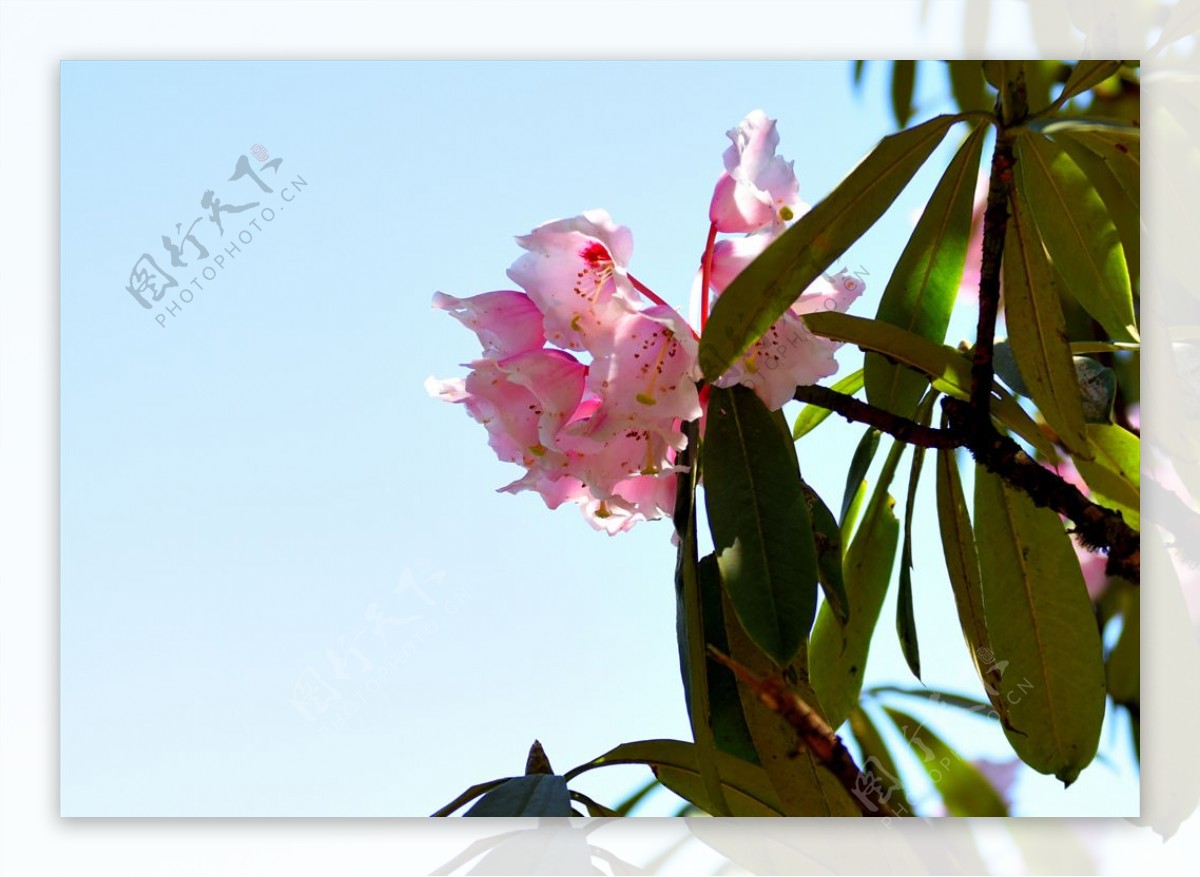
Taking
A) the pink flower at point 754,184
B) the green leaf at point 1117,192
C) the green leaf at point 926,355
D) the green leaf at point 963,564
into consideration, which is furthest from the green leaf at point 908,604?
the pink flower at point 754,184

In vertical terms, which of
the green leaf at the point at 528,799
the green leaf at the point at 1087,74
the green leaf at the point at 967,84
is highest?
the green leaf at the point at 967,84

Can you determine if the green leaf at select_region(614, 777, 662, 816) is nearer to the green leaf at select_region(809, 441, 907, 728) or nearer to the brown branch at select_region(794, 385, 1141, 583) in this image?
the green leaf at select_region(809, 441, 907, 728)

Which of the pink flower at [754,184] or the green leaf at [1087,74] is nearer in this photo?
the pink flower at [754,184]

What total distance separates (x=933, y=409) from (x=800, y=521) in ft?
1.02

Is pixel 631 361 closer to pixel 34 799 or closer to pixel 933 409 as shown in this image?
pixel 933 409

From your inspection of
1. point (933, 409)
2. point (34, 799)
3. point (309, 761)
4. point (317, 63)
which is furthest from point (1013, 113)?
point (34, 799)

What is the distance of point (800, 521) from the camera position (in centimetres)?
106

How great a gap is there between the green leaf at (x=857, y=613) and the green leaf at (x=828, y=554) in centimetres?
17

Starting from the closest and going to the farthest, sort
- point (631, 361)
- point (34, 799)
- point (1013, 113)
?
1. point (631, 361)
2. point (1013, 113)
3. point (34, 799)

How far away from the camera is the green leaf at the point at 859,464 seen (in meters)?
1.28

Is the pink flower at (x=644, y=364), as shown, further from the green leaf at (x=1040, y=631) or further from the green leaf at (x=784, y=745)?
the green leaf at (x=1040, y=631)

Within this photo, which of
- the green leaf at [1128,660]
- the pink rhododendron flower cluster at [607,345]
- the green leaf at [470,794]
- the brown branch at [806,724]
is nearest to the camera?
the brown branch at [806,724]

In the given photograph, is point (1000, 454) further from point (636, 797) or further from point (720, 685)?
point (636, 797)

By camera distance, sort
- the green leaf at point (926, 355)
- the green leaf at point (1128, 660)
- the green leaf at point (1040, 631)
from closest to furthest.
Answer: the green leaf at point (926, 355)
the green leaf at point (1040, 631)
the green leaf at point (1128, 660)
